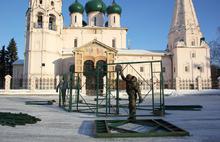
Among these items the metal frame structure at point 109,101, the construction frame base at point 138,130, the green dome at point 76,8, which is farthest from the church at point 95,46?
the construction frame base at point 138,130

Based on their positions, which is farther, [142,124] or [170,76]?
[170,76]

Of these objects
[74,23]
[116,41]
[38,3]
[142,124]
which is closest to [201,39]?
[116,41]

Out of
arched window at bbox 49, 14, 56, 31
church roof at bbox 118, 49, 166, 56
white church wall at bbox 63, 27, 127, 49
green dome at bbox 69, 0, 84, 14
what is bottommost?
church roof at bbox 118, 49, 166, 56

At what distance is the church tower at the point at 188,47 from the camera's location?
32.8 metres

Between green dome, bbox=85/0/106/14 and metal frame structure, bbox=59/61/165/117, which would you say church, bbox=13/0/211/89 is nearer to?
green dome, bbox=85/0/106/14

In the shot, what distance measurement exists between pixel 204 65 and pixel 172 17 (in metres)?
8.09

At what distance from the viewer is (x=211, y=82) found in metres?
31.4

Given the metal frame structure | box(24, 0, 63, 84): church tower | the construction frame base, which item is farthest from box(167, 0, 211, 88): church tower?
the construction frame base

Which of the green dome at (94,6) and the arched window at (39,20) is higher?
the green dome at (94,6)

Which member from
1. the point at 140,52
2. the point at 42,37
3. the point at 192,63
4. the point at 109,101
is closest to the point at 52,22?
the point at 42,37

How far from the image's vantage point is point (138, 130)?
5.55 metres

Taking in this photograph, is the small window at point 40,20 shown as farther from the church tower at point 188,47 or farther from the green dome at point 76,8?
the church tower at point 188,47

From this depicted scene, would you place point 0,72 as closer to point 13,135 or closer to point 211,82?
point 211,82

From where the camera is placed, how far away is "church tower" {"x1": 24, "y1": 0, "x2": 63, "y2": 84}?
30594 millimetres
